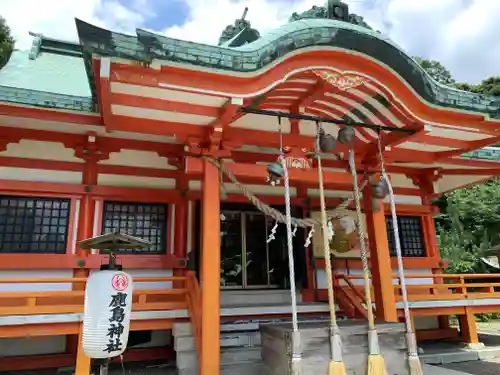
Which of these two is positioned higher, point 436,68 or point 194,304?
point 436,68

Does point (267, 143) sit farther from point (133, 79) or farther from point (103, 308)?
point (103, 308)

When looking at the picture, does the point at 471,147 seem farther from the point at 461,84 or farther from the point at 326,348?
the point at 461,84

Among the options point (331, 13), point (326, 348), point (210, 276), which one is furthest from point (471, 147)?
point (210, 276)

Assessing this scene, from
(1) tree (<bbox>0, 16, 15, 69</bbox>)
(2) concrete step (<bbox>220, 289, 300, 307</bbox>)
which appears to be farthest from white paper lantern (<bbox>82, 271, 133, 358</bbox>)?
(1) tree (<bbox>0, 16, 15, 69</bbox>)

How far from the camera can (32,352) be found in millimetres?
6684

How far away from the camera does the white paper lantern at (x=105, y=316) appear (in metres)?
4.66

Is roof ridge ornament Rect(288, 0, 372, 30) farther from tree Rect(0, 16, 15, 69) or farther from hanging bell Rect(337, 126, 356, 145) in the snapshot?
tree Rect(0, 16, 15, 69)

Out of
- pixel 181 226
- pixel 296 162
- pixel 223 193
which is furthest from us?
pixel 181 226

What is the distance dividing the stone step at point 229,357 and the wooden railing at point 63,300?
2.74ft

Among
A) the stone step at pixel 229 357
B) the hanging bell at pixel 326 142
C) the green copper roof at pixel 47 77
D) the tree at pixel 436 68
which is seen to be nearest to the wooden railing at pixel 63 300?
the stone step at pixel 229 357

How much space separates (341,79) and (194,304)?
13.6 feet

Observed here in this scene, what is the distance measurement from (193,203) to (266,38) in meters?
3.97

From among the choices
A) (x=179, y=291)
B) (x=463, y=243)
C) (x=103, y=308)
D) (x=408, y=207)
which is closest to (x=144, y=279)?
(x=179, y=291)

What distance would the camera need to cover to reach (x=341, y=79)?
217 inches
